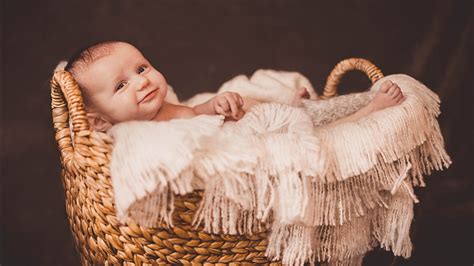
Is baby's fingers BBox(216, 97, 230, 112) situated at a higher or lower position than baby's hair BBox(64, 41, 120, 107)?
lower

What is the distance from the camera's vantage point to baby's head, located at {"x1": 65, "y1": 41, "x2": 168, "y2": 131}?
1074 mm

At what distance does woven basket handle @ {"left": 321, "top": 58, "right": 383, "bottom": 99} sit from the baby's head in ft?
1.67

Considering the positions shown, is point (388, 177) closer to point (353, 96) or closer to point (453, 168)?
point (353, 96)

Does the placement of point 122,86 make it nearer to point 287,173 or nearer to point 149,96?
point 149,96

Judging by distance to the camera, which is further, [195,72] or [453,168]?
[195,72]

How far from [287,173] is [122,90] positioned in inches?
15.1

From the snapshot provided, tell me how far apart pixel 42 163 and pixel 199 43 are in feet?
2.07

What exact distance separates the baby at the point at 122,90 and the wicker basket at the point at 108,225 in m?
0.08

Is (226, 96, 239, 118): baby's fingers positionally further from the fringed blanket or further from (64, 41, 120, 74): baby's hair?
(64, 41, 120, 74): baby's hair

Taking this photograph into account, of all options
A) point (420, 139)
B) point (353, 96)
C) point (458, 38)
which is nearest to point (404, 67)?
point (458, 38)

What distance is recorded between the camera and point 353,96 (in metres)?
1.25

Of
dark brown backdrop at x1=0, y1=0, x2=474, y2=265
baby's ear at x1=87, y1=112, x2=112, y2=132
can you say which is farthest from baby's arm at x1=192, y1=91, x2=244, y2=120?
dark brown backdrop at x1=0, y1=0, x2=474, y2=265

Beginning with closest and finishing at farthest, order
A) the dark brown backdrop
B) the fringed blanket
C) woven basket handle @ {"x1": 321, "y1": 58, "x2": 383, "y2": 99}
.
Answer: the fringed blanket → woven basket handle @ {"x1": 321, "y1": 58, "x2": 383, "y2": 99} → the dark brown backdrop

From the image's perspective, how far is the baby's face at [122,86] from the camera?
3.53ft
